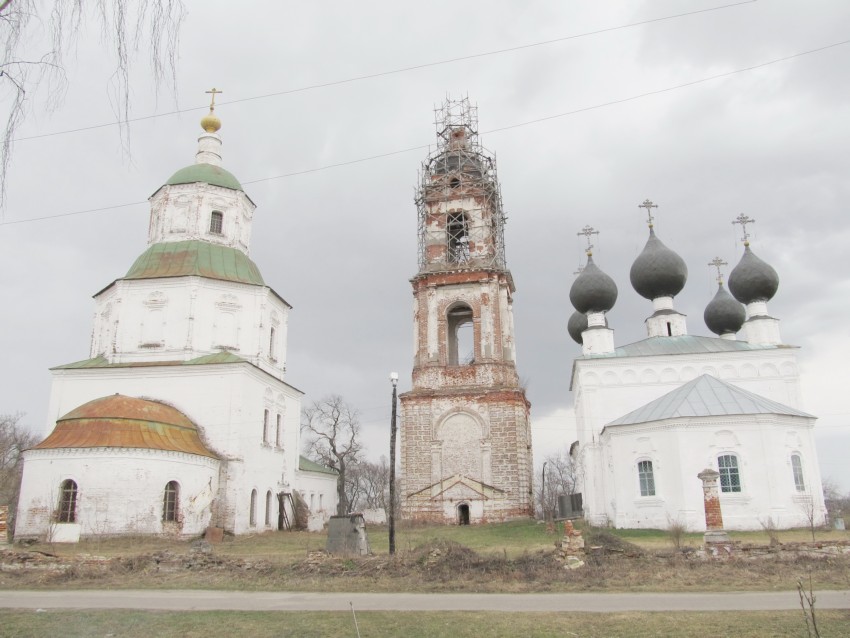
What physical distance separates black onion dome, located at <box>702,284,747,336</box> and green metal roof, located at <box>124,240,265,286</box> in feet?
70.0

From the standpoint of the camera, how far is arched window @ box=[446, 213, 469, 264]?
3478cm

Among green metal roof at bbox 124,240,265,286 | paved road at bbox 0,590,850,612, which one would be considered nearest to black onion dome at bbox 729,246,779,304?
paved road at bbox 0,590,850,612

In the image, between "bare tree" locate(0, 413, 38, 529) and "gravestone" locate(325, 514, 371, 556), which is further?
"bare tree" locate(0, 413, 38, 529)

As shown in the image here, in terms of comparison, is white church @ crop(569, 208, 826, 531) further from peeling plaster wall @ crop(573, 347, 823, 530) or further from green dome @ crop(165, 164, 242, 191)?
green dome @ crop(165, 164, 242, 191)

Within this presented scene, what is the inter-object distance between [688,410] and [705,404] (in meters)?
0.66

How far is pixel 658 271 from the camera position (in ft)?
97.3

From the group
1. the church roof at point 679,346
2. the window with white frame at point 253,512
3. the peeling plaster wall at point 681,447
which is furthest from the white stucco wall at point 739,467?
the window with white frame at point 253,512

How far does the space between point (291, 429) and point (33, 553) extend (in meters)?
17.3

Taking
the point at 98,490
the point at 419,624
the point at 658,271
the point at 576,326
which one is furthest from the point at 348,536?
the point at 576,326

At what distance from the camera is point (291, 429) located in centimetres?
3177

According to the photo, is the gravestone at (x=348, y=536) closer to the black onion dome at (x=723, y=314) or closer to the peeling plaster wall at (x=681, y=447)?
the peeling plaster wall at (x=681, y=447)

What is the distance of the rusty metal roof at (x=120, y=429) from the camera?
71.1 ft

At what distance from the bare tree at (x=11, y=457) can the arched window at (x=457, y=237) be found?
27534 millimetres

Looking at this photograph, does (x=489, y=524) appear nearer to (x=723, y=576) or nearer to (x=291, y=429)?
(x=291, y=429)
